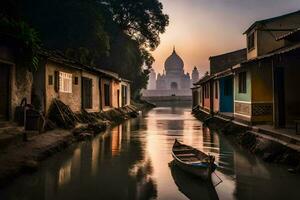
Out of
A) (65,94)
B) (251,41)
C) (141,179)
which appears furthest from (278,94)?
(65,94)

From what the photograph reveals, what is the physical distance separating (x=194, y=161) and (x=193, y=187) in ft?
5.97

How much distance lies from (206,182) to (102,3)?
45.0 metres

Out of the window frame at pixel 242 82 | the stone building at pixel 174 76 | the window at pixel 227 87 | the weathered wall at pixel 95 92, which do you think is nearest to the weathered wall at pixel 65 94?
the weathered wall at pixel 95 92

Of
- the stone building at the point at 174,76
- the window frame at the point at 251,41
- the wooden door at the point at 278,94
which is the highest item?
the stone building at the point at 174,76

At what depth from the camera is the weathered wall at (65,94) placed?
1831 cm

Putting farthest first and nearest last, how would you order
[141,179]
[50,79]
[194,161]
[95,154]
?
A: [50,79]
[95,154]
[194,161]
[141,179]

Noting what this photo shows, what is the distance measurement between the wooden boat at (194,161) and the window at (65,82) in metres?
9.93

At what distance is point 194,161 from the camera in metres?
10.7

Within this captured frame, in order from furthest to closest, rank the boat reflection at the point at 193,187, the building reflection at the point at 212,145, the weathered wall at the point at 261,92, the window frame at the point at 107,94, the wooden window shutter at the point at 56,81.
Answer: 1. the window frame at the point at 107,94
2. the wooden window shutter at the point at 56,81
3. the weathered wall at the point at 261,92
4. the building reflection at the point at 212,145
5. the boat reflection at the point at 193,187

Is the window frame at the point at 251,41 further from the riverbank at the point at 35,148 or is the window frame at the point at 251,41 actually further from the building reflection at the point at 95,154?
the building reflection at the point at 95,154

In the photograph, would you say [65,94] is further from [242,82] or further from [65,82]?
[242,82]

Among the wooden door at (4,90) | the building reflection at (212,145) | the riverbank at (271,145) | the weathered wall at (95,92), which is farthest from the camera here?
the weathered wall at (95,92)

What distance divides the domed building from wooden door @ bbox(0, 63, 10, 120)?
10246 cm

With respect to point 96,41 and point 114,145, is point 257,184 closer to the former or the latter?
point 114,145
